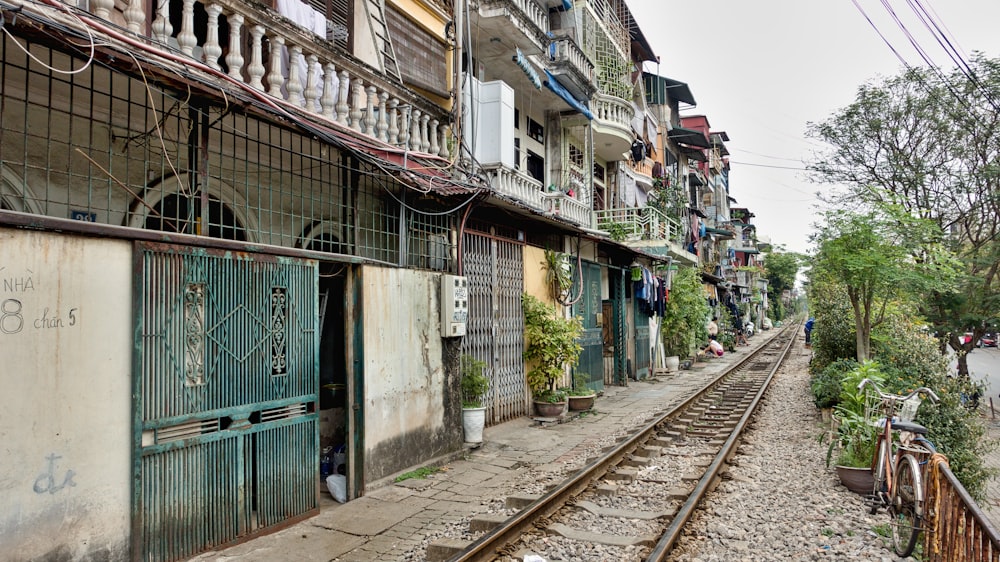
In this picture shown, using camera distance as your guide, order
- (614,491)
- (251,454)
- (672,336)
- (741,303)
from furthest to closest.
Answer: (741,303), (672,336), (614,491), (251,454)

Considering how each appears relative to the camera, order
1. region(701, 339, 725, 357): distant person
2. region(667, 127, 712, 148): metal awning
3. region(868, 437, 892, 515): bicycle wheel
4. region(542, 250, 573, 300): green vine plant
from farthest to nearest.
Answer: region(667, 127, 712, 148): metal awning, region(701, 339, 725, 357): distant person, region(542, 250, 573, 300): green vine plant, region(868, 437, 892, 515): bicycle wheel

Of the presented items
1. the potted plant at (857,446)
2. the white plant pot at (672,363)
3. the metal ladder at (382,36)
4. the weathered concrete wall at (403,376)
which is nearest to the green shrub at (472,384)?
the weathered concrete wall at (403,376)

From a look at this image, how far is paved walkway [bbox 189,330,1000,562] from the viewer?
5047 millimetres

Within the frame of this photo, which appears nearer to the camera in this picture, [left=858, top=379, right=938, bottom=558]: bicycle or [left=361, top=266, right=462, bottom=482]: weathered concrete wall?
[left=858, top=379, right=938, bottom=558]: bicycle

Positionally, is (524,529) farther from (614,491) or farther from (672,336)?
(672,336)

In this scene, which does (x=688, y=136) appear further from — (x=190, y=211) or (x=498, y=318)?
(x=190, y=211)

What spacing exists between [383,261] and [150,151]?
271 cm

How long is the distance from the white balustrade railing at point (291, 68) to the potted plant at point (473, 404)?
3.33 metres

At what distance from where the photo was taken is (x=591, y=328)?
14469mm

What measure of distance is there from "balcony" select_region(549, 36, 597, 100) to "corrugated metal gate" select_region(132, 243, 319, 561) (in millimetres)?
11488

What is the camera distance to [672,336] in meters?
22.0

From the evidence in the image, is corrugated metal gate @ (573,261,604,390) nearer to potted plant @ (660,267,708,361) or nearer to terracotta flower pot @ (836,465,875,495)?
potted plant @ (660,267,708,361)

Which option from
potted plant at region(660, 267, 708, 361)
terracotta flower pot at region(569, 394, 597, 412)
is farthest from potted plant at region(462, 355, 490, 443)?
potted plant at region(660, 267, 708, 361)

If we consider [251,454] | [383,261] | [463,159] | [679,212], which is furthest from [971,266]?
[251,454]
